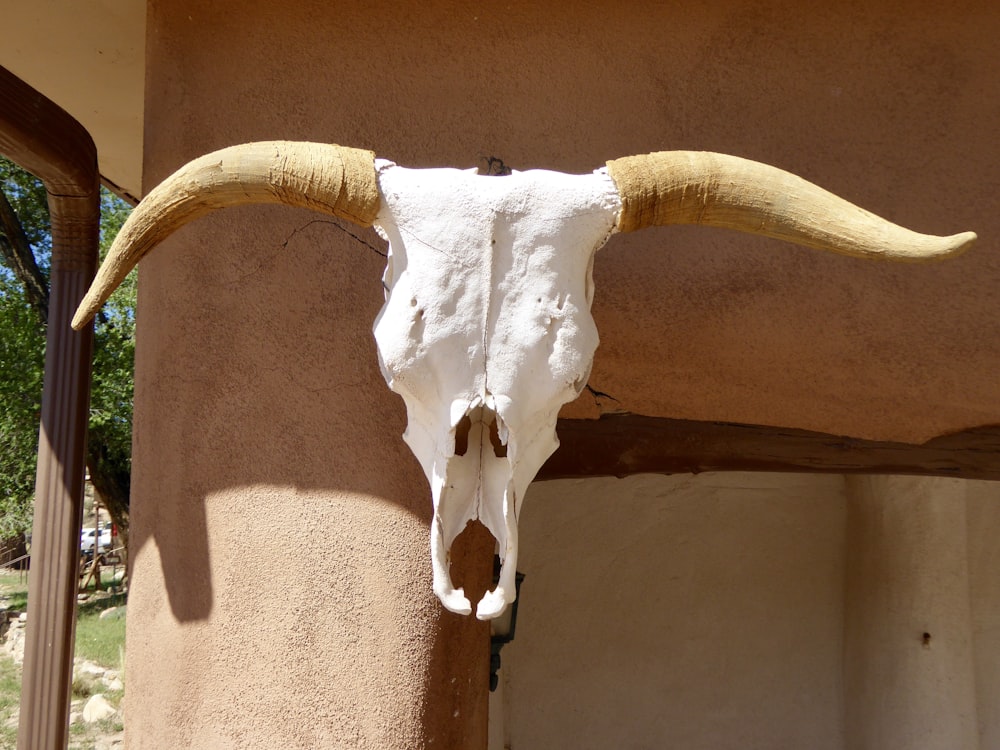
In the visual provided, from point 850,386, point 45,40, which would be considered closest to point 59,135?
point 45,40

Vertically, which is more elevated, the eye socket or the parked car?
the eye socket

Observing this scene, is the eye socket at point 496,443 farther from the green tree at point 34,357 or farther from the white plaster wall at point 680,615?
the green tree at point 34,357

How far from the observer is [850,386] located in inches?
119

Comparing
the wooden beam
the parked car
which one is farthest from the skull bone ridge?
the parked car

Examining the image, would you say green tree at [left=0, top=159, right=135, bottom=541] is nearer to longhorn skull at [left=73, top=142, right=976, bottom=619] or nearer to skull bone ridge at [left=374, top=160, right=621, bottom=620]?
longhorn skull at [left=73, top=142, right=976, bottom=619]

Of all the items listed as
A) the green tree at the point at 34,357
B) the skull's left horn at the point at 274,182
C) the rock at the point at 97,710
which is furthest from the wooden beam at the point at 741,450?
the green tree at the point at 34,357

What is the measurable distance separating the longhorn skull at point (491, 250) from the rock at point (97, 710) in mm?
6386

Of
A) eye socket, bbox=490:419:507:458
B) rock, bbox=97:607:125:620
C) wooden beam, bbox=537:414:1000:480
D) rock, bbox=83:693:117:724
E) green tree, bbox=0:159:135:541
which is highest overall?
green tree, bbox=0:159:135:541

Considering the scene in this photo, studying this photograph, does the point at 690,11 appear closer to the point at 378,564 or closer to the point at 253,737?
the point at 378,564

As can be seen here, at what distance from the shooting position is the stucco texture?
277 cm

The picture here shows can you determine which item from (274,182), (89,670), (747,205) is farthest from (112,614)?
(747,205)

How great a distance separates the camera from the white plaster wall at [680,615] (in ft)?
15.8

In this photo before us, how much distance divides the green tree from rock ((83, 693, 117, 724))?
5491 millimetres

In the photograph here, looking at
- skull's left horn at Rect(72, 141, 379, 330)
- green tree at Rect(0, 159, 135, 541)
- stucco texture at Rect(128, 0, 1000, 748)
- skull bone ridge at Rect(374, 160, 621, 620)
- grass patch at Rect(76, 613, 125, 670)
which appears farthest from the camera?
green tree at Rect(0, 159, 135, 541)
